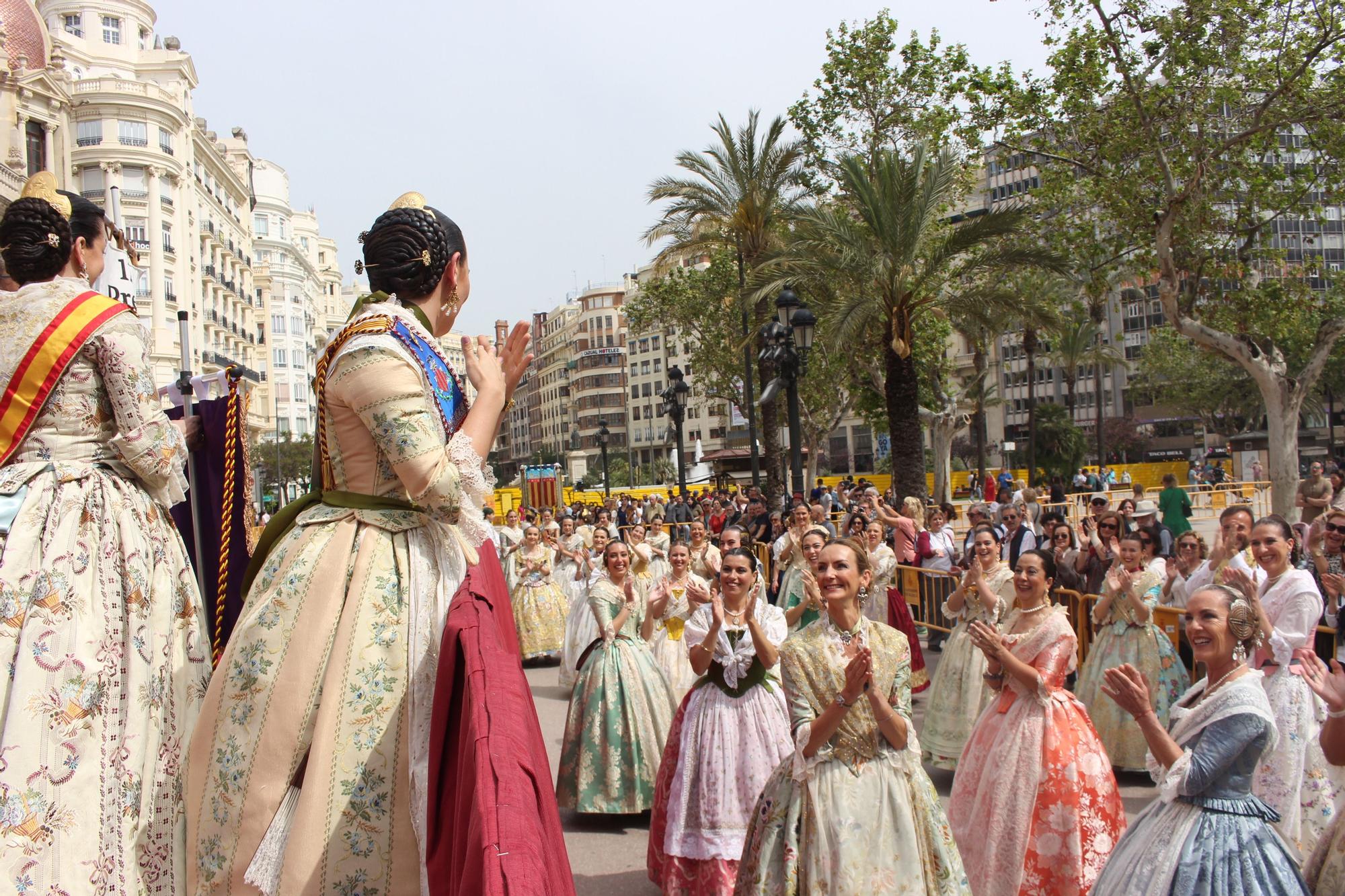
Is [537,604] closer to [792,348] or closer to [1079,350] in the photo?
[792,348]

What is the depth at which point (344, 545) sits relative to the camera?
234cm

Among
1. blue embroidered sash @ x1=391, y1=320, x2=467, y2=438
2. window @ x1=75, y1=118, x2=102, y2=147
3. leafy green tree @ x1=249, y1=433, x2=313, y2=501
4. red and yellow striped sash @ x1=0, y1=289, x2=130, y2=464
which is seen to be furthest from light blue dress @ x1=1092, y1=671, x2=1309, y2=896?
window @ x1=75, y1=118, x2=102, y2=147

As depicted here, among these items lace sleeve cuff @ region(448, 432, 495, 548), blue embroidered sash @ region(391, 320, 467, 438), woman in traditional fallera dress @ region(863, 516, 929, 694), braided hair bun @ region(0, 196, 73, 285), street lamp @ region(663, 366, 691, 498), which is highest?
street lamp @ region(663, 366, 691, 498)

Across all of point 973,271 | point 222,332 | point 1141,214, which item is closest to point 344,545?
point 1141,214

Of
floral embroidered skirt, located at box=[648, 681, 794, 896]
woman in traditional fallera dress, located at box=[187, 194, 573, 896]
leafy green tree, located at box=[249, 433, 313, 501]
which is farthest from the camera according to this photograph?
leafy green tree, located at box=[249, 433, 313, 501]

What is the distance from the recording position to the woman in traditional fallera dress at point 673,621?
292 inches

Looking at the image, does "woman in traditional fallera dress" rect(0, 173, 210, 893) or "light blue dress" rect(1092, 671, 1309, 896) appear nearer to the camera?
"woman in traditional fallera dress" rect(0, 173, 210, 893)

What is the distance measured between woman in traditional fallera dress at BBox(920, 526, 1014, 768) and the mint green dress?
202 cm

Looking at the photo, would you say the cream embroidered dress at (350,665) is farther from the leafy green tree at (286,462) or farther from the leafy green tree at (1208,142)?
the leafy green tree at (286,462)

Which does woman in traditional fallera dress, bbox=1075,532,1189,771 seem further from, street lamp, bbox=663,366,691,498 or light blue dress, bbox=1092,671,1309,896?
street lamp, bbox=663,366,691,498

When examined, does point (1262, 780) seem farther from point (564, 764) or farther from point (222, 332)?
point (222, 332)

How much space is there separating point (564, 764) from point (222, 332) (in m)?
59.3

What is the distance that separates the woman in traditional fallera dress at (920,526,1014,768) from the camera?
7.96m

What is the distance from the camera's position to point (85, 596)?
2727mm
